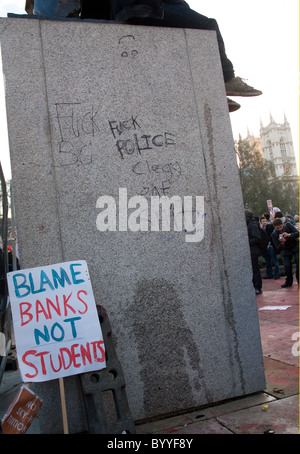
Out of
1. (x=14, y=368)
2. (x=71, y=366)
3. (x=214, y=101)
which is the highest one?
(x=214, y=101)

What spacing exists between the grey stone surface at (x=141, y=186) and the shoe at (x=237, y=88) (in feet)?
2.24

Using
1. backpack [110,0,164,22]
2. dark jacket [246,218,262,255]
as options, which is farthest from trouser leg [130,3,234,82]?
dark jacket [246,218,262,255]

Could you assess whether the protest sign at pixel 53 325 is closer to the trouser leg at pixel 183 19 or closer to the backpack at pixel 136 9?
the backpack at pixel 136 9

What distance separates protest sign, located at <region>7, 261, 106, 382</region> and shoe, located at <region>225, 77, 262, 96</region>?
2.60 m

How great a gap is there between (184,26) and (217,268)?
2174mm

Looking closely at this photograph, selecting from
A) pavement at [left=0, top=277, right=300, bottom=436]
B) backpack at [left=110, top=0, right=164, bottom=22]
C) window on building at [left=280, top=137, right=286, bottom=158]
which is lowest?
pavement at [left=0, top=277, right=300, bottom=436]

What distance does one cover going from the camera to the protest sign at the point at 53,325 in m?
2.37

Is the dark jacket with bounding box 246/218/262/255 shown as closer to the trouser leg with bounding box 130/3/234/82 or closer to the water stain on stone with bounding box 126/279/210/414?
the trouser leg with bounding box 130/3/234/82

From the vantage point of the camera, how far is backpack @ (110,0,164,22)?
313 centimetres

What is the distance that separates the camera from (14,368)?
5.08 m
